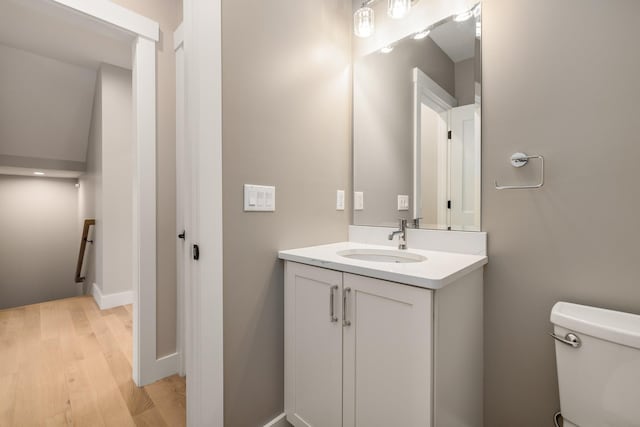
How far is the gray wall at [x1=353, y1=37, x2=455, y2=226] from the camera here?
5.19 feet

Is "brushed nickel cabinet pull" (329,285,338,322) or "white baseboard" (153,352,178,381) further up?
"brushed nickel cabinet pull" (329,285,338,322)

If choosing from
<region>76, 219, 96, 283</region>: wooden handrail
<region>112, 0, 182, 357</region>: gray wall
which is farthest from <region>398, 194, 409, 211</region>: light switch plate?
<region>76, 219, 96, 283</region>: wooden handrail

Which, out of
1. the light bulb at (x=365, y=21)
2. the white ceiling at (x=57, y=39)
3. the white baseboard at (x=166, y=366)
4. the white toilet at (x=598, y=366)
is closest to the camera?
the white toilet at (x=598, y=366)

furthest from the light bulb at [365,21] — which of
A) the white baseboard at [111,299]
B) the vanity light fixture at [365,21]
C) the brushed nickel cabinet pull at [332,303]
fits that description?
the white baseboard at [111,299]

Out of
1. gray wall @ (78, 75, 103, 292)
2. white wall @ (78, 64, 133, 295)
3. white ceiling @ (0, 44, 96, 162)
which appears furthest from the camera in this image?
gray wall @ (78, 75, 103, 292)

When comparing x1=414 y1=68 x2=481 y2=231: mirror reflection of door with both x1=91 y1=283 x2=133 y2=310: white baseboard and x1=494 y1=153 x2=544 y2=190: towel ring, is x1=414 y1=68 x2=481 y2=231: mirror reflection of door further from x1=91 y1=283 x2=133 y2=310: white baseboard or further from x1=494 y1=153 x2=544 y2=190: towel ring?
x1=91 y1=283 x2=133 y2=310: white baseboard

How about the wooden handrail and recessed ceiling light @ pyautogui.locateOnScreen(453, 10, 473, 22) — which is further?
the wooden handrail

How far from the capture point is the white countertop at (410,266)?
0.86 metres

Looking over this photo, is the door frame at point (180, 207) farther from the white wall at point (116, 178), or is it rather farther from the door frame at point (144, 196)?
the white wall at point (116, 178)

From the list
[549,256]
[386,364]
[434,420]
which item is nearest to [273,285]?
[386,364]

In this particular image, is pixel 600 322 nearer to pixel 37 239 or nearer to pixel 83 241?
pixel 83 241

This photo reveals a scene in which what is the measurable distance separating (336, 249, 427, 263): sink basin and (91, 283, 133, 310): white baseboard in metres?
2.88

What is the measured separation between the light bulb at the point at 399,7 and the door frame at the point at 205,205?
0.85 metres

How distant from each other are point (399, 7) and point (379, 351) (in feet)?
5.16
